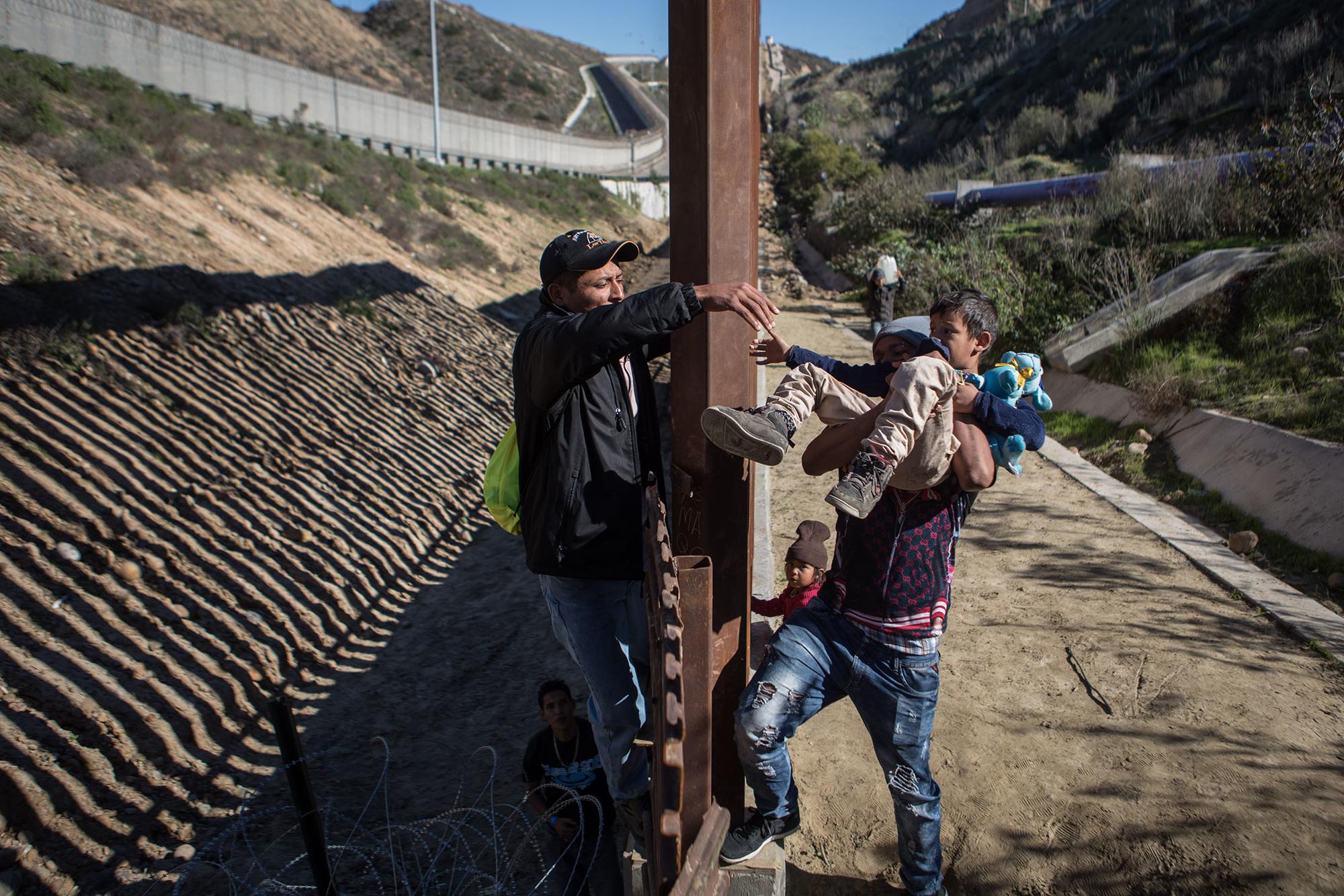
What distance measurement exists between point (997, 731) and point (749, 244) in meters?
2.48

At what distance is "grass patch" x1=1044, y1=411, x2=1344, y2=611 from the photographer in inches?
194

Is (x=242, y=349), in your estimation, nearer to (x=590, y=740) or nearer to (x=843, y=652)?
(x=590, y=740)

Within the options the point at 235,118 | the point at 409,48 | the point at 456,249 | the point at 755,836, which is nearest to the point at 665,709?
the point at 755,836

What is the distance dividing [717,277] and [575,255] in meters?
0.46

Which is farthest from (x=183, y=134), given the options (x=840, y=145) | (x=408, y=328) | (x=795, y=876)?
(x=840, y=145)

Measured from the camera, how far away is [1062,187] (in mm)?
15414

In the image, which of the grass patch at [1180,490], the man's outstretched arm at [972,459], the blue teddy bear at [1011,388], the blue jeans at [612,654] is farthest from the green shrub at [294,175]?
the man's outstretched arm at [972,459]

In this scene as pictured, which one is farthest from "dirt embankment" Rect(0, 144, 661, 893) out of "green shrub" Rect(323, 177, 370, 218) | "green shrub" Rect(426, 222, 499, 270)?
"green shrub" Rect(426, 222, 499, 270)

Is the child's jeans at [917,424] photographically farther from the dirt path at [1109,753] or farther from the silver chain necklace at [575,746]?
the silver chain necklace at [575,746]

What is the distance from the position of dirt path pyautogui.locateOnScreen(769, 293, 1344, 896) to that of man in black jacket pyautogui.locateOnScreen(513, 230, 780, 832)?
104 centimetres

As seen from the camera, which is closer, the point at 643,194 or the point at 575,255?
the point at 575,255

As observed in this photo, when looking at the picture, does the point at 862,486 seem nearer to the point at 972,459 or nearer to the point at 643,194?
the point at 972,459

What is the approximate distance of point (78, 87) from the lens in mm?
13586

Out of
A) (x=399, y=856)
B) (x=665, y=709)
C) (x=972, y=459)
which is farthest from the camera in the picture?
(x=399, y=856)
